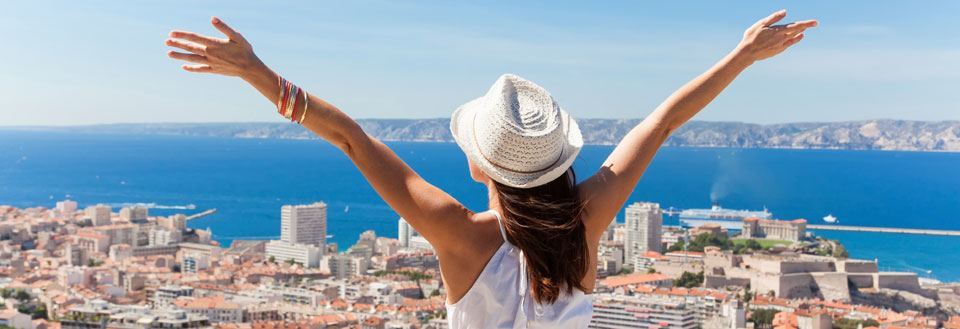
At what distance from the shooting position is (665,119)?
2.90ft

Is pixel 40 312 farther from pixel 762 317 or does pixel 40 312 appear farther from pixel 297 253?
pixel 762 317

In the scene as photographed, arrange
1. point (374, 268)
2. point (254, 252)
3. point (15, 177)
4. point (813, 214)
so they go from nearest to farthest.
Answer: point (374, 268), point (254, 252), point (813, 214), point (15, 177)

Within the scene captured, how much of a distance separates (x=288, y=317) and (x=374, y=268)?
519 centimetres

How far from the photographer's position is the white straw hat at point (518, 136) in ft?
2.29

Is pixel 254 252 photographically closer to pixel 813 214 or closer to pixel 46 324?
pixel 46 324

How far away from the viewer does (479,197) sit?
34.3m

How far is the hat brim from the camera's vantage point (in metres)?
0.71

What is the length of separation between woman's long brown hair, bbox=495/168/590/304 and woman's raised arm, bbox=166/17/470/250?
0.04 metres

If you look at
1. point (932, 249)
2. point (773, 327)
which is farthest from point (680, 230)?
point (773, 327)

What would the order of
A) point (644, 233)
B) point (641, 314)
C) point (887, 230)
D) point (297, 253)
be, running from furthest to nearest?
1. point (887, 230)
2. point (297, 253)
3. point (644, 233)
4. point (641, 314)

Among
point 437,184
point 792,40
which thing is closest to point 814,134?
point 437,184

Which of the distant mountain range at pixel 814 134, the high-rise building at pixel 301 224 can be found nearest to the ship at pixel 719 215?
the high-rise building at pixel 301 224

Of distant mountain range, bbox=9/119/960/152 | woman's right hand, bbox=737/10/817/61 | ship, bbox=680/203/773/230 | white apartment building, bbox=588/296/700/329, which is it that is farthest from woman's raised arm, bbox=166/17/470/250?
distant mountain range, bbox=9/119/960/152

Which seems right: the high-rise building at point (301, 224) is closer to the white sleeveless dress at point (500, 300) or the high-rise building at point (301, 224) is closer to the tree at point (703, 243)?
the tree at point (703, 243)
